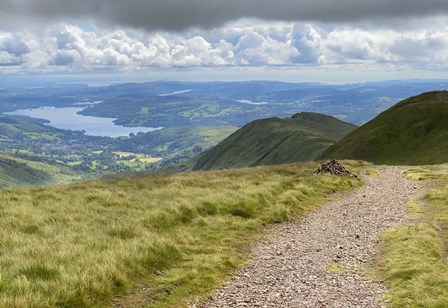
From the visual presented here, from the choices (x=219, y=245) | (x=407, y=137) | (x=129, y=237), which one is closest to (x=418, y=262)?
(x=219, y=245)

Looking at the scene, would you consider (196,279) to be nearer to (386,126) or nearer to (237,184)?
(237,184)

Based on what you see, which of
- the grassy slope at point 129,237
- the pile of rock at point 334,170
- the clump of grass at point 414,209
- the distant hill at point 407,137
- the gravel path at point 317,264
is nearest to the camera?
the grassy slope at point 129,237

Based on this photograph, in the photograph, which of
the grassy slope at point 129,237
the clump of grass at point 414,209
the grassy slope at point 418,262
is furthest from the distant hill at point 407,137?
the grassy slope at point 129,237

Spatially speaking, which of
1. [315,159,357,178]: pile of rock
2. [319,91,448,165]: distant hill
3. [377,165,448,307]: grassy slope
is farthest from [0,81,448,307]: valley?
[319,91,448,165]: distant hill

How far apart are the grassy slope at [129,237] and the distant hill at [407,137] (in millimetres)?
59198

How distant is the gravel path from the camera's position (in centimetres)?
1178

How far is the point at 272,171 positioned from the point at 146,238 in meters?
30.1

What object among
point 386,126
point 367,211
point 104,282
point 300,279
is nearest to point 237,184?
point 367,211

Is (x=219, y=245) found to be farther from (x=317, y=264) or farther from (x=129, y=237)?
(x=317, y=264)

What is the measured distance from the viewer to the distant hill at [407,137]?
269 feet

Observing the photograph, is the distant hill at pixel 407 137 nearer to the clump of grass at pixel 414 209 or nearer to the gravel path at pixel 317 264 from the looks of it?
the clump of grass at pixel 414 209

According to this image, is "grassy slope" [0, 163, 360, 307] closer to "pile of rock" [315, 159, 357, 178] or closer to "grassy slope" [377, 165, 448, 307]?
"grassy slope" [377, 165, 448, 307]

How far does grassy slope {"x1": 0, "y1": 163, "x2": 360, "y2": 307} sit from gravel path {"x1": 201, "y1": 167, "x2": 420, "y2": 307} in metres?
1.09

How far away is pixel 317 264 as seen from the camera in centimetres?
1511
